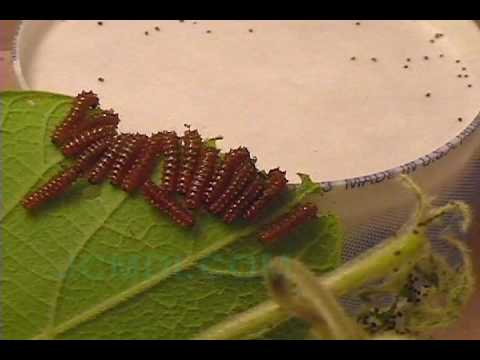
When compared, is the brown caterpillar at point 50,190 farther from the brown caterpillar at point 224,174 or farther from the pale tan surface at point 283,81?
the pale tan surface at point 283,81

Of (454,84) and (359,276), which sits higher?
(454,84)

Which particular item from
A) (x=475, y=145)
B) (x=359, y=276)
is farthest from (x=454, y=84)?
(x=359, y=276)

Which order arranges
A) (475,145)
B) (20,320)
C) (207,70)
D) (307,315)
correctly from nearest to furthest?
(307,315) < (20,320) < (475,145) < (207,70)

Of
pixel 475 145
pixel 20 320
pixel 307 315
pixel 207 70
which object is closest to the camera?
pixel 307 315

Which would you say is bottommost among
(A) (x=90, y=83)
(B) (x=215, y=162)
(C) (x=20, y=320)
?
(C) (x=20, y=320)

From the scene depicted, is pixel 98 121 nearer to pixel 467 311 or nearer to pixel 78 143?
pixel 78 143

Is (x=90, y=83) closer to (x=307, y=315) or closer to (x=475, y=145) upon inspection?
(x=475, y=145)

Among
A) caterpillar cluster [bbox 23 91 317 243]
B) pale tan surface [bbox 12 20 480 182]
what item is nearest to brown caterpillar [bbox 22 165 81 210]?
caterpillar cluster [bbox 23 91 317 243]
